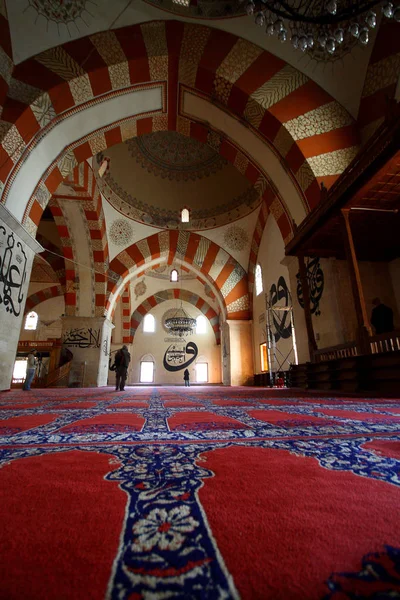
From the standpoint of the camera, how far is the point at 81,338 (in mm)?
9820

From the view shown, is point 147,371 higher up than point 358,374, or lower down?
higher up

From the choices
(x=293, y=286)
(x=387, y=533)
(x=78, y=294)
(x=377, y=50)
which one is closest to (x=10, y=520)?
(x=387, y=533)

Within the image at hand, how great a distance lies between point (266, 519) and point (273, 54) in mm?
7235

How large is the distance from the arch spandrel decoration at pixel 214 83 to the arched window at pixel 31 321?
12.5 meters

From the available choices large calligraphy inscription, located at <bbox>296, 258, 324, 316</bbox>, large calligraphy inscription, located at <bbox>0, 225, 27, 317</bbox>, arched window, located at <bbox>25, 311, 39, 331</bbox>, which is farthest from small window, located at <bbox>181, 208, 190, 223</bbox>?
arched window, located at <bbox>25, 311, 39, 331</bbox>

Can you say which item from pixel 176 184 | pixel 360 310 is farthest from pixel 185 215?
pixel 360 310

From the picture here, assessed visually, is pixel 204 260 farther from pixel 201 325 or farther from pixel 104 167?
pixel 201 325

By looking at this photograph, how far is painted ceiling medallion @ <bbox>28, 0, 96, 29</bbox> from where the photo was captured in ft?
15.9

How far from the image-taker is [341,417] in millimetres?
1633

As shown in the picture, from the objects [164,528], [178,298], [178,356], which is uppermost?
[178,298]

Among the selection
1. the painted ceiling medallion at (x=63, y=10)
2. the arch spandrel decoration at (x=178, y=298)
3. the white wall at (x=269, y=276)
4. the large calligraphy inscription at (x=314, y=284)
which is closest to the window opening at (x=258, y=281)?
the white wall at (x=269, y=276)

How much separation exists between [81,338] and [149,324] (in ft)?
25.8

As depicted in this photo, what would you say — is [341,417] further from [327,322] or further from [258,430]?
[327,322]

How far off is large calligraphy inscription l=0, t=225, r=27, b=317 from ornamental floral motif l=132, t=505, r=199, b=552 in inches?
195
